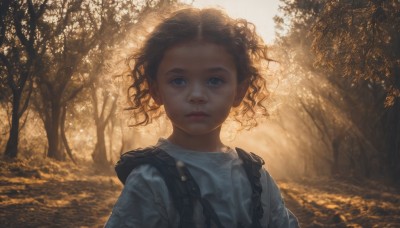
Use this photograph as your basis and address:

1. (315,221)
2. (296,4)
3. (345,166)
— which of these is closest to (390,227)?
(315,221)

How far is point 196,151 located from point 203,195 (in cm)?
27

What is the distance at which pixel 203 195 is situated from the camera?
204cm

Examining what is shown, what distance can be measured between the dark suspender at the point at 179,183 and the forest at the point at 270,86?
97 centimetres

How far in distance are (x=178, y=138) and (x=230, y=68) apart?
489 mm

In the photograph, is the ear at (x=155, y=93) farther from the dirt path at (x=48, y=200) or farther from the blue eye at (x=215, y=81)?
the dirt path at (x=48, y=200)

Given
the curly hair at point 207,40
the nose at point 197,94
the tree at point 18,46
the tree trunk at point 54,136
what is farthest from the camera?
the tree trunk at point 54,136

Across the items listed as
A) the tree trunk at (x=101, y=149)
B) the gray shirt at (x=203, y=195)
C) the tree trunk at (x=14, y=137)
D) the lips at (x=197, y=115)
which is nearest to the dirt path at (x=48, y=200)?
the tree trunk at (x=14, y=137)

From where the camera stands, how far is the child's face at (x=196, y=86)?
213cm

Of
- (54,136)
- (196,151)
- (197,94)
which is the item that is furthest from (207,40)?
(54,136)

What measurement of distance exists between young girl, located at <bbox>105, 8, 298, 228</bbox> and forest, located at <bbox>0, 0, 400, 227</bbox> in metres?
0.41

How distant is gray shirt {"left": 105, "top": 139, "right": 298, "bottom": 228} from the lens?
6.26 ft

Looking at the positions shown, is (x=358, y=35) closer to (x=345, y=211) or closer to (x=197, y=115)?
(x=345, y=211)

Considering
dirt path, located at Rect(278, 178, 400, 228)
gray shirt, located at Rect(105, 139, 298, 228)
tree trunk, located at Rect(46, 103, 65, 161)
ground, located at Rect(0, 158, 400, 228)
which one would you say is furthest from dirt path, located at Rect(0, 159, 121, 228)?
tree trunk, located at Rect(46, 103, 65, 161)

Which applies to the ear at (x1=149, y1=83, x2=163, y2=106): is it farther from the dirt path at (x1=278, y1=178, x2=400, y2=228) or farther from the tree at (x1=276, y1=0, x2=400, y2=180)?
the dirt path at (x1=278, y1=178, x2=400, y2=228)
